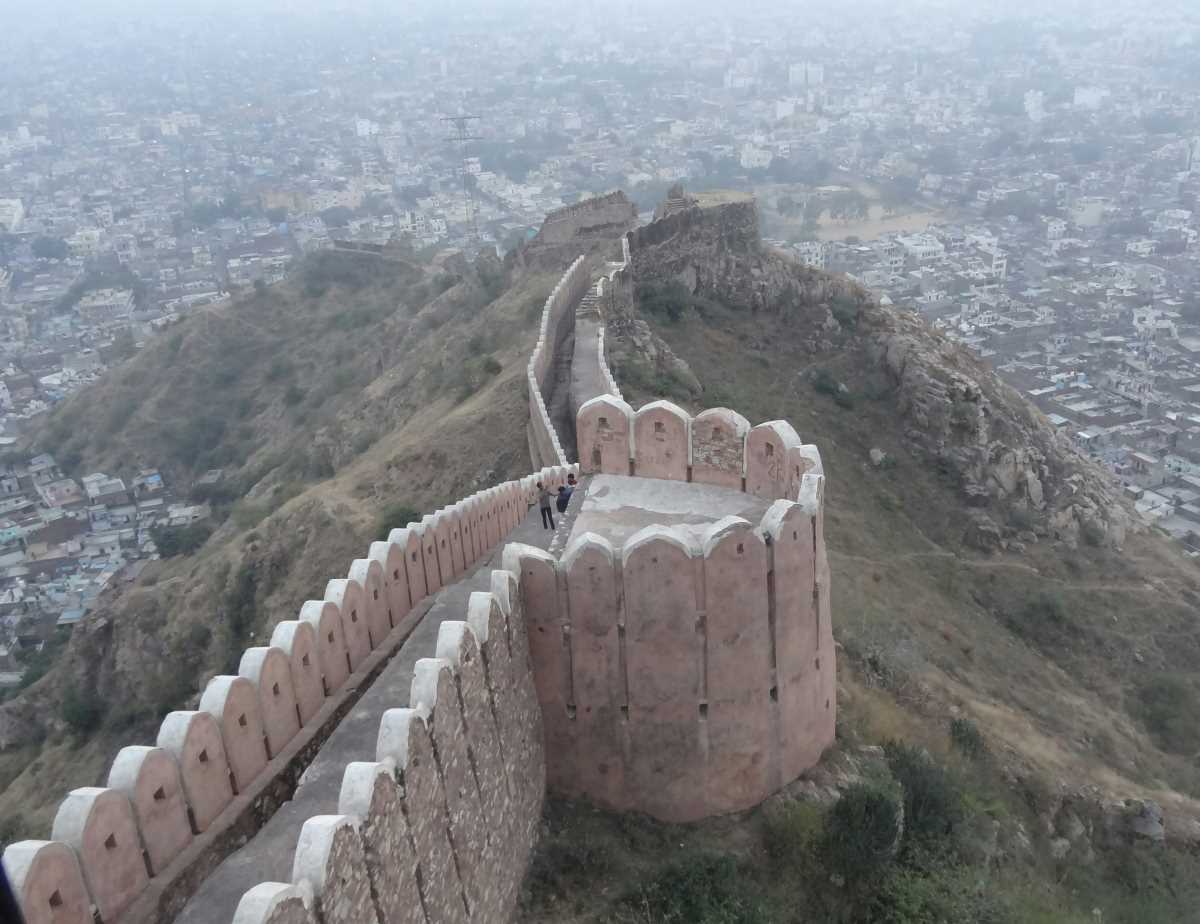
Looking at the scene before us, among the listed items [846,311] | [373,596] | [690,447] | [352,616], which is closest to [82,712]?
[373,596]

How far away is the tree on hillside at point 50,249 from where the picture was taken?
120125 mm

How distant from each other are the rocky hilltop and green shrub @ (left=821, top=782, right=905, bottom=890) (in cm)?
1844

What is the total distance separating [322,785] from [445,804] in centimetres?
98

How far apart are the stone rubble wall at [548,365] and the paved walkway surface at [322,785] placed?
804 cm

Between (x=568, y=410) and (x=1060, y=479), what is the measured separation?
15999mm

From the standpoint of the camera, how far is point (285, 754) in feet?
32.2

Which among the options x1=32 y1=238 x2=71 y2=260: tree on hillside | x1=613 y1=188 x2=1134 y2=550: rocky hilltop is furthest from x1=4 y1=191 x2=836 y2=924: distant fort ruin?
x1=32 y1=238 x2=71 y2=260: tree on hillside

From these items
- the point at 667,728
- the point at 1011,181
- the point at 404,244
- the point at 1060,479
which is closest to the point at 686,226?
the point at 1060,479

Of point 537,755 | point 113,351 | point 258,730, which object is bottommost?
point 113,351

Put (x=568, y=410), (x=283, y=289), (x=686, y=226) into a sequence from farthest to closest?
(x=283, y=289) < (x=686, y=226) < (x=568, y=410)

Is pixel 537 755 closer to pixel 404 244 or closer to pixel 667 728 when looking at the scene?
pixel 667 728

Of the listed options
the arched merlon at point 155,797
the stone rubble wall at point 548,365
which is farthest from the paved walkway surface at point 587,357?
the arched merlon at point 155,797

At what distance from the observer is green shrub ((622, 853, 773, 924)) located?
35.4 ft

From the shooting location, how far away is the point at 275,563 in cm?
2566
